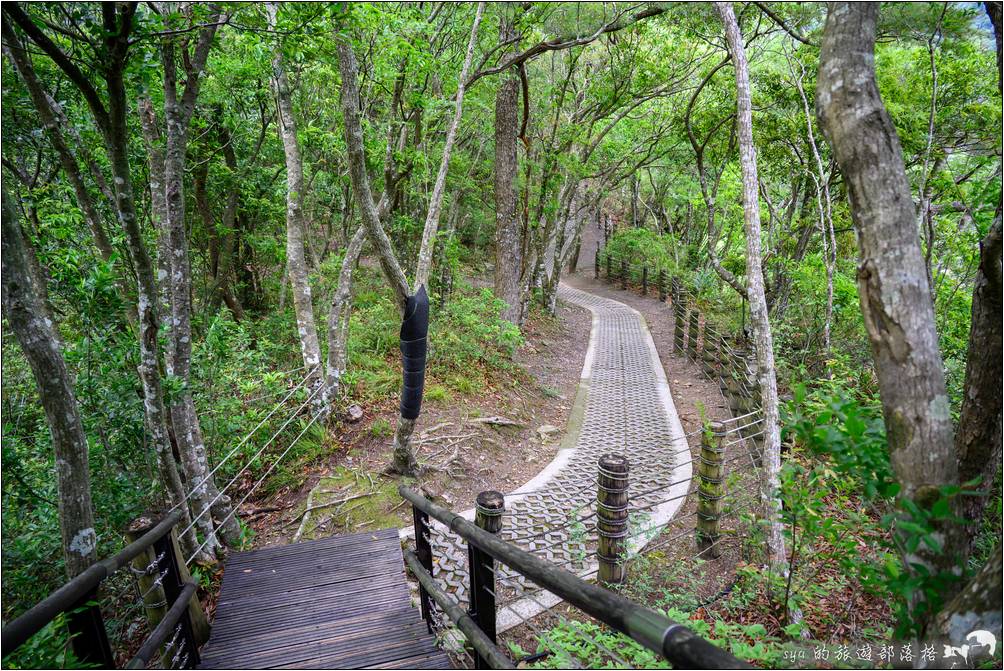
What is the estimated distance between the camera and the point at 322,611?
139 inches

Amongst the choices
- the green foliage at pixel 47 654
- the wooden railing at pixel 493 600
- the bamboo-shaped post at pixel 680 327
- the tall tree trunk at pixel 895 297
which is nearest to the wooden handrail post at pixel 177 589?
the green foliage at pixel 47 654

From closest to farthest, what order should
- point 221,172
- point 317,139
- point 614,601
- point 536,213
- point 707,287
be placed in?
1. point 614,601
2. point 317,139
3. point 221,172
4. point 536,213
5. point 707,287

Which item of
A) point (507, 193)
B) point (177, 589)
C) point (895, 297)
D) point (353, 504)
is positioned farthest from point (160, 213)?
point (507, 193)

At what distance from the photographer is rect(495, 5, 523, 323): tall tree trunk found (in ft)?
32.4

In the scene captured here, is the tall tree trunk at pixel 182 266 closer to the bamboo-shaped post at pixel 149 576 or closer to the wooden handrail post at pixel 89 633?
the bamboo-shaped post at pixel 149 576

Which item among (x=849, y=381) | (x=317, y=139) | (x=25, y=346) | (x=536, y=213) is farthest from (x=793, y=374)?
(x=25, y=346)

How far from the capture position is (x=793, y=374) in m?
8.54

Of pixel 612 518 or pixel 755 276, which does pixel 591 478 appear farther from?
pixel 755 276

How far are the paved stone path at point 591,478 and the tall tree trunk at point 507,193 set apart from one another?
2.64 metres

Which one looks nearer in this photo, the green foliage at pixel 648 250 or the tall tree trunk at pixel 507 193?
the tall tree trunk at pixel 507 193

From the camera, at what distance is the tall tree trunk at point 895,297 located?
1710mm

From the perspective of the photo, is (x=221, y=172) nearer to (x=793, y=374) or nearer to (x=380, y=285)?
(x=380, y=285)

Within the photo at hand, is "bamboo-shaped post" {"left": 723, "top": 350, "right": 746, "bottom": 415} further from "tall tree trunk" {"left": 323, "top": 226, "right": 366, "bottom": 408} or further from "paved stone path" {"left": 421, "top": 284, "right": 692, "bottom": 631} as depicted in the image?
"tall tree trunk" {"left": 323, "top": 226, "right": 366, "bottom": 408}

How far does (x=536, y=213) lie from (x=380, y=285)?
4554 mm
